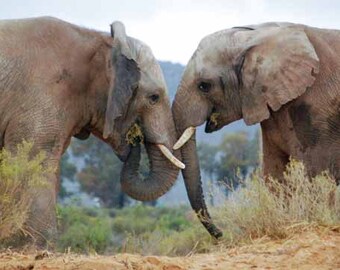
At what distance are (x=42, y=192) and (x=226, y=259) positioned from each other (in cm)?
245

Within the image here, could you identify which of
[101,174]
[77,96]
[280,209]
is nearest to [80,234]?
[77,96]

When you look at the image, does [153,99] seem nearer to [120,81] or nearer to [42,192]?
[120,81]

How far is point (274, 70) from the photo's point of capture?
12508mm

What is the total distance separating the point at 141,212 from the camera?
3903cm

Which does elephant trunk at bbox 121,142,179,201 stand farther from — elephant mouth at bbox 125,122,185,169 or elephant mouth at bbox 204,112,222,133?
elephant mouth at bbox 204,112,222,133

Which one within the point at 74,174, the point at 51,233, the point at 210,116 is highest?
the point at 210,116

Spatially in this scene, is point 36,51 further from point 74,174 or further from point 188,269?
point 74,174

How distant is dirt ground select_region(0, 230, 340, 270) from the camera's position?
8211 mm

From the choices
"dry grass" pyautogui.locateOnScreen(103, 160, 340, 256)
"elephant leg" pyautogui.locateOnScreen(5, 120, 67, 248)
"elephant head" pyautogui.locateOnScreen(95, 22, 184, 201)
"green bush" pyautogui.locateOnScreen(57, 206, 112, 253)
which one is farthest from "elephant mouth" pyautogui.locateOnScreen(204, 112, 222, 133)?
"green bush" pyautogui.locateOnScreen(57, 206, 112, 253)

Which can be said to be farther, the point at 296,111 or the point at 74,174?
the point at 74,174

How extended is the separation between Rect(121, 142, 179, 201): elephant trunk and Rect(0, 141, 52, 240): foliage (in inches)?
76.8

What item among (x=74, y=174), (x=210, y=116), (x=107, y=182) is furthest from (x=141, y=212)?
(x=210, y=116)

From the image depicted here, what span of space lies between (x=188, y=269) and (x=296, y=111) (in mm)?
4374

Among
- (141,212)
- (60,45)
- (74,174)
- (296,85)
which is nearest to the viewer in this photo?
(60,45)
